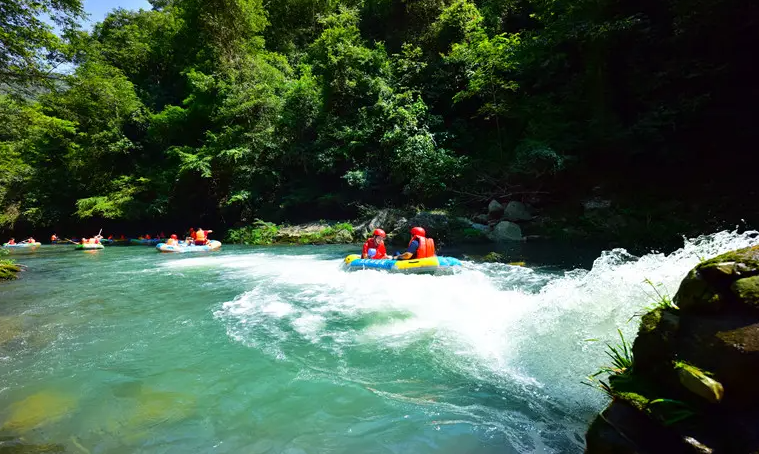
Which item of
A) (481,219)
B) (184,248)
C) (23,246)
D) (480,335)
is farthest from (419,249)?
(23,246)

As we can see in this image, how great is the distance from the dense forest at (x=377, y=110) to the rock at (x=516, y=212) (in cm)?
63

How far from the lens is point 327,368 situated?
3820 millimetres

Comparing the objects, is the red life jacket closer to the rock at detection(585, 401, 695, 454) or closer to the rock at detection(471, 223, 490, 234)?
the rock at detection(471, 223, 490, 234)

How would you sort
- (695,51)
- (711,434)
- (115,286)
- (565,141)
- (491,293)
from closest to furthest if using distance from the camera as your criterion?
(711,434), (491,293), (115,286), (695,51), (565,141)

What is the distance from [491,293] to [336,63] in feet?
47.0

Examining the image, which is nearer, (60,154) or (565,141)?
(565,141)

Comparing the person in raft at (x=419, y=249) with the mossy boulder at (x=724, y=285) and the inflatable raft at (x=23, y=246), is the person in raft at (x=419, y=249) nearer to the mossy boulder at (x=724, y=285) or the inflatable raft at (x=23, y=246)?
the mossy boulder at (x=724, y=285)

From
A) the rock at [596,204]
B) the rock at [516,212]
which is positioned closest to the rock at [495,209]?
the rock at [516,212]

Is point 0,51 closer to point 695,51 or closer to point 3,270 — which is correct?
point 3,270

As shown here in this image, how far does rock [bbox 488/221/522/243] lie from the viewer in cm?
1232

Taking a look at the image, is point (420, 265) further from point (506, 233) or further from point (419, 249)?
point (506, 233)

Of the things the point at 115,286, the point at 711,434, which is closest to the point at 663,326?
the point at 711,434

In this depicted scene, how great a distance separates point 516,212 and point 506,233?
1.15 metres

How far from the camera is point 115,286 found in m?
8.36
